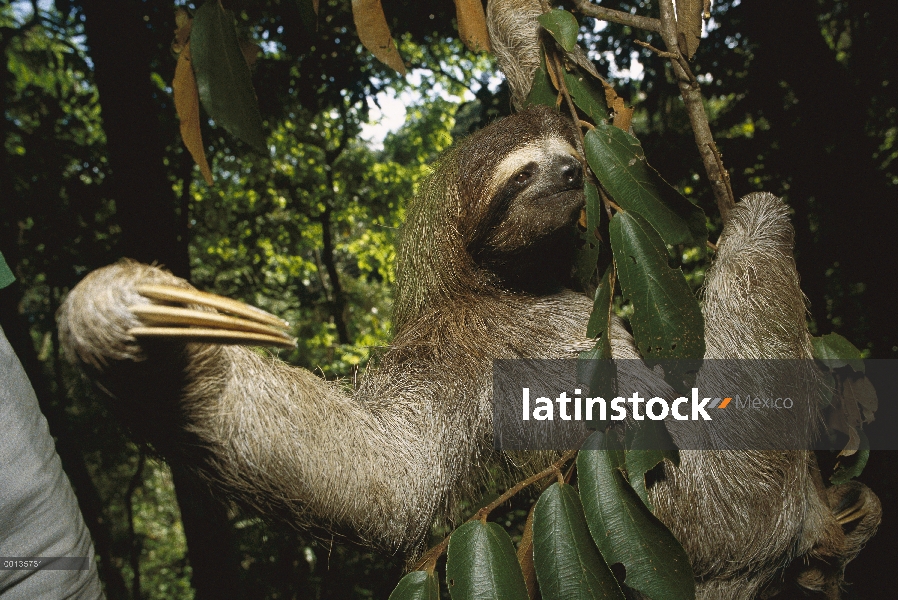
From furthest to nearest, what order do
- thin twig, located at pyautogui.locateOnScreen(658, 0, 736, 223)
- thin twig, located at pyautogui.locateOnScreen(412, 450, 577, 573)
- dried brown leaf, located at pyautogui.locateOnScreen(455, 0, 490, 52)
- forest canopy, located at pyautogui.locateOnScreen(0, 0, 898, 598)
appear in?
forest canopy, located at pyautogui.locateOnScreen(0, 0, 898, 598)
dried brown leaf, located at pyautogui.locateOnScreen(455, 0, 490, 52)
thin twig, located at pyautogui.locateOnScreen(658, 0, 736, 223)
thin twig, located at pyautogui.locateOnScreen(412, 450, 577, 573)

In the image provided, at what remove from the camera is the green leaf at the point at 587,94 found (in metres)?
2.87

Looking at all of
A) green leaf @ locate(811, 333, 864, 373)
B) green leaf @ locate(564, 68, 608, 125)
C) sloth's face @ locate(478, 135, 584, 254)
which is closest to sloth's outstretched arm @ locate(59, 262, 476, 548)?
sloth's face @ locate(478, 135, 584, 254)

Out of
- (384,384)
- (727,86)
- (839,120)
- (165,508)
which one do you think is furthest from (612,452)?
(165,508)

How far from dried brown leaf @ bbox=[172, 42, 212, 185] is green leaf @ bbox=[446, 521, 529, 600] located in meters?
1.89

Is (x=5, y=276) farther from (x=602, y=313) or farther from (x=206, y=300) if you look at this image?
(x=602, y=313)

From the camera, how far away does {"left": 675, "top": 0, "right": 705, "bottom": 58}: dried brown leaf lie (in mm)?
2609

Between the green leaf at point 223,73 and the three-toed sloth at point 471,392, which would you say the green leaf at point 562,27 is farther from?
the green leaf at point 223,73

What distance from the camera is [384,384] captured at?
311 cm

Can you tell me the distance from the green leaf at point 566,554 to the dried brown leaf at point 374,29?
85.4 inches

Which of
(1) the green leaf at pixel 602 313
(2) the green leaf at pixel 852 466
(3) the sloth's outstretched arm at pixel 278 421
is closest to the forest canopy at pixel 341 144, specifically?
(3) the sloth's outstretched arm at pixel 278 421

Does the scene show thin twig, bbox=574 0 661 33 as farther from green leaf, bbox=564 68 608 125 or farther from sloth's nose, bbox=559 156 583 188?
sloth's nose, bbox=559 156 583 188

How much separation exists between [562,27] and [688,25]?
0.58 metres

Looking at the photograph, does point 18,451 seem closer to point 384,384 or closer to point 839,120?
point 384,384

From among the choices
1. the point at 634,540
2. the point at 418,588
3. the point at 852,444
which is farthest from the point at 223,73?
the point at 852,444
